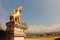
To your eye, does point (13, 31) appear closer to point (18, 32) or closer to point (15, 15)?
point (18, 32)

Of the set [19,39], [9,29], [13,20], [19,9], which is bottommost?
[19,39]

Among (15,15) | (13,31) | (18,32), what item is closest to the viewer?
(13,31)

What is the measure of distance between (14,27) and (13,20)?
0.46 meters

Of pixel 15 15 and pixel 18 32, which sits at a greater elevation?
pixel 15 15

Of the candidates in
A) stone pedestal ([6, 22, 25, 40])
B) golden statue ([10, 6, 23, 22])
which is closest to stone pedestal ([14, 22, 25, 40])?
stone pedestal ([6, 22, 25, 40])

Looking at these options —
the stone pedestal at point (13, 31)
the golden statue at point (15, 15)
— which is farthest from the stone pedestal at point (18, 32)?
the golden statue at point (15, 15)

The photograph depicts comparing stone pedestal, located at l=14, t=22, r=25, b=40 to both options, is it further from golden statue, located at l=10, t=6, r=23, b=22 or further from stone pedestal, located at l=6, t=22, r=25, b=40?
golden statue, located at l=10, t=6, r=23, b=22

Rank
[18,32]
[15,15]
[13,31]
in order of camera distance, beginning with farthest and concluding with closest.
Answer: [15,15] → [18,32] → [13,31]

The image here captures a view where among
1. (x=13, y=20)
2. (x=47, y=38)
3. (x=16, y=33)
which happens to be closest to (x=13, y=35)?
(x=16, y=33)

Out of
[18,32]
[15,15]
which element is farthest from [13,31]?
[15,15]

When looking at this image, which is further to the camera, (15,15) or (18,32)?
(15,15)

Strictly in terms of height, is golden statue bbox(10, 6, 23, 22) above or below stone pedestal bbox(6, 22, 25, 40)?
above

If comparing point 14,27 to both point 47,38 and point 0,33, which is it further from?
point 47,38

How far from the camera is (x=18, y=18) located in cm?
605
